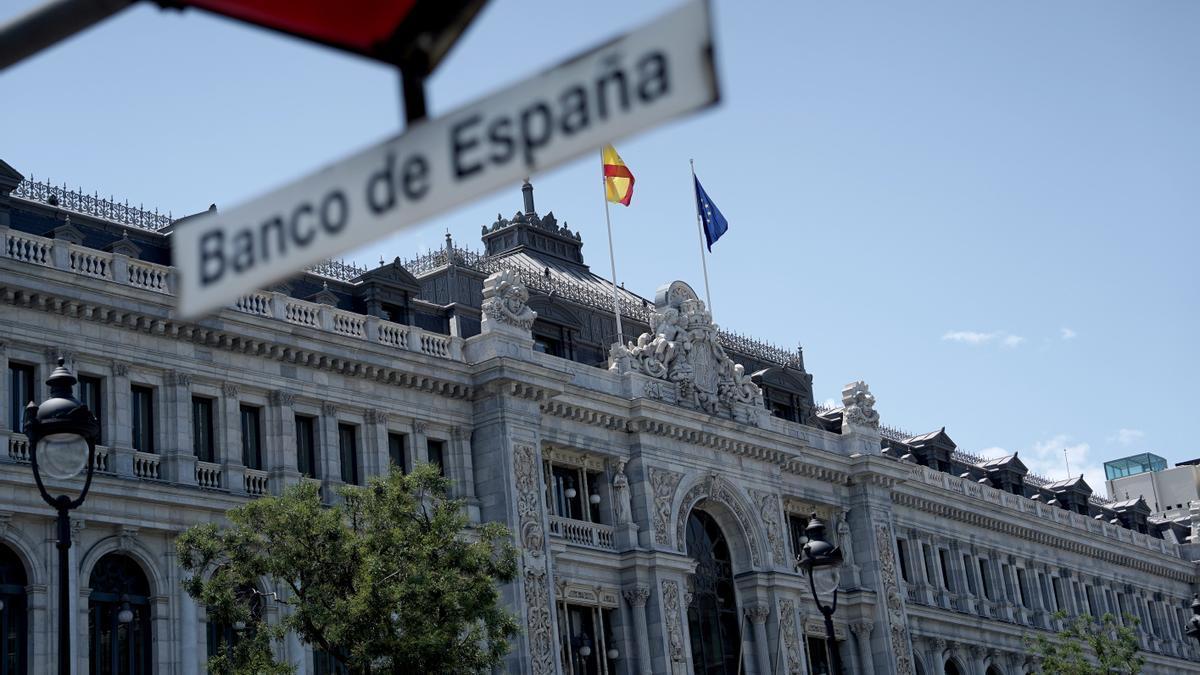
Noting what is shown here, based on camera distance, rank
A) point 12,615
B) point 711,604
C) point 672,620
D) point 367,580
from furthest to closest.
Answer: point 711,604
point 672,620
point 12,615
point 367,580

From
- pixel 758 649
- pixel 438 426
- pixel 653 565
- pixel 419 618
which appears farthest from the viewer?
pixel 758 649

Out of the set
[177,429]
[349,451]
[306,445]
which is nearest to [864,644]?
[349,451]

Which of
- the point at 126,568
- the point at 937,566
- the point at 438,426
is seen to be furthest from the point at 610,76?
the point at 937,566

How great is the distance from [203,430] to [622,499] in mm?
14097

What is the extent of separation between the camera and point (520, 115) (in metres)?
4.79

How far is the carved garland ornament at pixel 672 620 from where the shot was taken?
1898 inches

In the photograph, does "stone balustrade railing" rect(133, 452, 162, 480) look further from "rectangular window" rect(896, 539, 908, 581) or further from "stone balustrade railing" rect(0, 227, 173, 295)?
"rectangular window" rect(896, 539, 908, 581)

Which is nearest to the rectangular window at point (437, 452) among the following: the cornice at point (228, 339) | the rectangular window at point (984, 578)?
the cornice at point (228, 339)

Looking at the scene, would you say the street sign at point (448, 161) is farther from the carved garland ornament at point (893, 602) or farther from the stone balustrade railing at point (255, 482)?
the carved garland ornament at point (893, 602)

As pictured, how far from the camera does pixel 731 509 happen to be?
53.0 m

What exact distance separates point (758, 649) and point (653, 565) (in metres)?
6.30

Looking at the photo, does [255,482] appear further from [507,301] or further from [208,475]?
[507,301]

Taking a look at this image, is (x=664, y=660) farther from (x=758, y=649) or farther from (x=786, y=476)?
(x=786, y=476)

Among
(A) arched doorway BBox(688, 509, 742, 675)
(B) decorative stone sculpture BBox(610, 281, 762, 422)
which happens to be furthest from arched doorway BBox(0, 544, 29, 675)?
(A) arched doorway BBox(688, 509, 742, 675)
